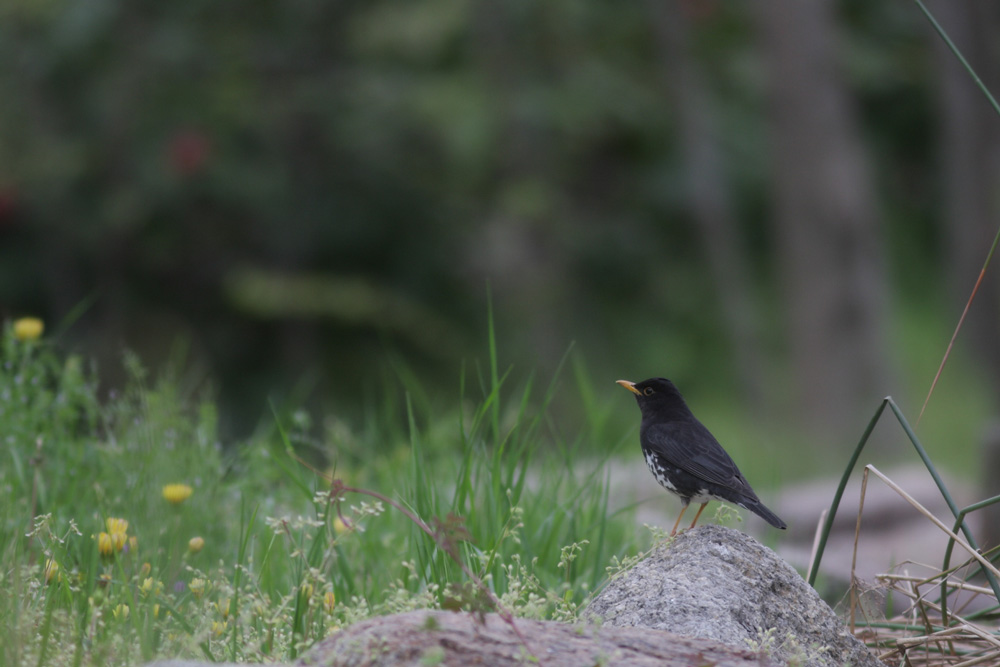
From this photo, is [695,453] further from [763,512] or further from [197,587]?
[197,587]

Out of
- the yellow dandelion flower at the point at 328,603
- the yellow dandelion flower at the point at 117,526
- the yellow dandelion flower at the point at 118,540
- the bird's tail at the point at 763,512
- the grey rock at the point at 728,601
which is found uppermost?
the bird's tail at the point at 763,512

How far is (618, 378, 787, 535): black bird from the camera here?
235 centimetres

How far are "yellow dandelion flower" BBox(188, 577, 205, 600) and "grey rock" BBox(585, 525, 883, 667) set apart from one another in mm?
936

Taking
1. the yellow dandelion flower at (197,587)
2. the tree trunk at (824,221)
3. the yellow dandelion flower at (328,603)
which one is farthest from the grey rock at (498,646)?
the tree trunk at (824,221)

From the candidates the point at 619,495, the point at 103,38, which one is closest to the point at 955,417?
the point at 619,495

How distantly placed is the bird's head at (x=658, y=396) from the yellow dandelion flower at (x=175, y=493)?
50.4 inches

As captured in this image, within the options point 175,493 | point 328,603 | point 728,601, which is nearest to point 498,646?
point 728,601

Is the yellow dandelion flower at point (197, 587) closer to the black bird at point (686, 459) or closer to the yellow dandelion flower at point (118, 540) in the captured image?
the yellow dandelion flower at point (118, 540)

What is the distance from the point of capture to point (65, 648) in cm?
188

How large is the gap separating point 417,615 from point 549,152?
440 inches

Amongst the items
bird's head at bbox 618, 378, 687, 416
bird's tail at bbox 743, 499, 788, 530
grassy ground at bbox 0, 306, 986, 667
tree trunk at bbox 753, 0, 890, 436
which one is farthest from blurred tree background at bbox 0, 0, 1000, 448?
bird's tail at bbox 743, 499, 788, 530

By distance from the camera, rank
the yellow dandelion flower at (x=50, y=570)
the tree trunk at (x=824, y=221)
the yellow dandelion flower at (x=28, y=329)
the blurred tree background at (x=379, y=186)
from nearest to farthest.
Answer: the yellow dandelion flower at (x=50, y=570) → the yellow dandelion flower at (x=28, y=329) → the tree trunk at (x=824, y=221) → the blurred tree background at (x=379, y=186)

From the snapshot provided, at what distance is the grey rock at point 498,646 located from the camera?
5.26 feet

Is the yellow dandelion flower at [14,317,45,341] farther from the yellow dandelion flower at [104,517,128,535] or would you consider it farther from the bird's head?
the bird's head
